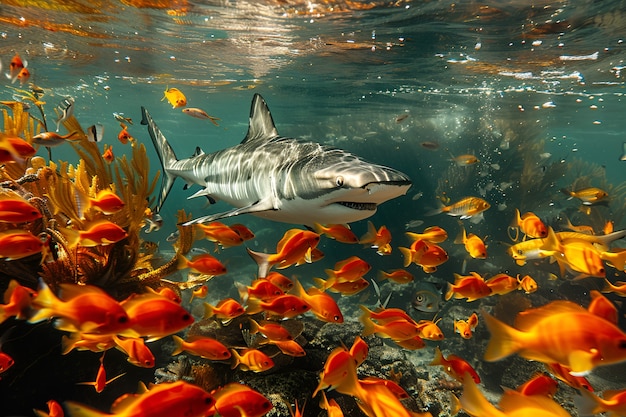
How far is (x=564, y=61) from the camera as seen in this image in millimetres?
15875

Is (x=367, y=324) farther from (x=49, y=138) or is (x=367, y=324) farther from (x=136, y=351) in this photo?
(x=49, y=138)

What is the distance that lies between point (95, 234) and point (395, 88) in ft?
69.3

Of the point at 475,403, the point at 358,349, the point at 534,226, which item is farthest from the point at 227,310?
the point at 534,226

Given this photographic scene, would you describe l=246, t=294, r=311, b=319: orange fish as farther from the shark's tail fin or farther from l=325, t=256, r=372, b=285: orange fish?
the shark's tail fin

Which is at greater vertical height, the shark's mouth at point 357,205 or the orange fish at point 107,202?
the shark's mouth at point 357,205

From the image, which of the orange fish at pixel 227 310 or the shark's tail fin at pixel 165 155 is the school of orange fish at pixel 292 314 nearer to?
the orange fish at pixel 227 310

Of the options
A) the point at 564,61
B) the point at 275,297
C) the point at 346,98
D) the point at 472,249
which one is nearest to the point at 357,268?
the point at 275,297

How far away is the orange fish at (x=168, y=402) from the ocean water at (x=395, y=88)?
253cm

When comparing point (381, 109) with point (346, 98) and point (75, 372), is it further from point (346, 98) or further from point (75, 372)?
point (75, 372)

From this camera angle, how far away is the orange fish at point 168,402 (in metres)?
2.16

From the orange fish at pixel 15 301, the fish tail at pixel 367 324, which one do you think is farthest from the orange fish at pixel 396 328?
the orange fish at pixel 15 301

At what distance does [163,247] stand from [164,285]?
2297cm

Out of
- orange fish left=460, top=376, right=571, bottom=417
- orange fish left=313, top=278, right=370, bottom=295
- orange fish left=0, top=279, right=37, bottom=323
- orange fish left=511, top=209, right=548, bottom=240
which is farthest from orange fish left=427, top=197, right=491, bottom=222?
orange fish left=0, top=279, right=37, bottom=323

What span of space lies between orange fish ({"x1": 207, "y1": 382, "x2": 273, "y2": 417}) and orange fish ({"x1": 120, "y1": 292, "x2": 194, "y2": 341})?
728 mm
